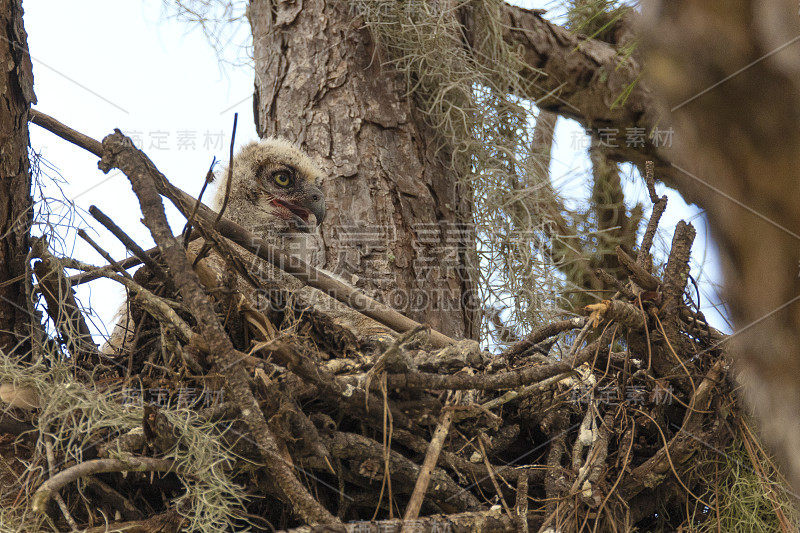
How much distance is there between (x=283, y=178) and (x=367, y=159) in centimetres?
41

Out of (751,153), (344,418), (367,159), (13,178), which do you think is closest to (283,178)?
(367,159)

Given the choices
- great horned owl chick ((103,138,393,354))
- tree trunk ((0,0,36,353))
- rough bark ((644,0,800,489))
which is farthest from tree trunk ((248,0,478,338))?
rough bark ((644,0,800,489))

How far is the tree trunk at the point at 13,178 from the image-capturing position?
202cm

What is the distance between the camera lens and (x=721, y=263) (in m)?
0.69

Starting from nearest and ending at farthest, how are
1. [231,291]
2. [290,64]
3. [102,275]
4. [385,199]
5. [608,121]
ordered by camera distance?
[231,291] < [102,275] < [385,199] < [290,64] < [608,121]

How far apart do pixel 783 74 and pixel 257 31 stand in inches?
133

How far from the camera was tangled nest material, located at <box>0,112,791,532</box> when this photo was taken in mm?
1700

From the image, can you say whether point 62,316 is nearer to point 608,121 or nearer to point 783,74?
point 783,74

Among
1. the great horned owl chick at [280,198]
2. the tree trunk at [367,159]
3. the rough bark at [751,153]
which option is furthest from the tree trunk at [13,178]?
the rough bark at [751,153]

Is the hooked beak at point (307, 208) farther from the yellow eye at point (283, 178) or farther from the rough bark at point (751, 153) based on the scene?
the rough bark at point (751, 153)

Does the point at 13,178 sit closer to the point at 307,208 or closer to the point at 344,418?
the point at 344,418

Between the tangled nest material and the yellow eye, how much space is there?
3.44 ft

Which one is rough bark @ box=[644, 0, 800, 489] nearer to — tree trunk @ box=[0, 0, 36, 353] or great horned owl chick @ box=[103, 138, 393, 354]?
tree trunk @ box=[0, 0, 36, 353]

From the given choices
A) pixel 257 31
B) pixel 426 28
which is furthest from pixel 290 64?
pixel 426 28
